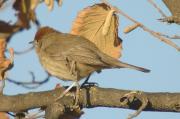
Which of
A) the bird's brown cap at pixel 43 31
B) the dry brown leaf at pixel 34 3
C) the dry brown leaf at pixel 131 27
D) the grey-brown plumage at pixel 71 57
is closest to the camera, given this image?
the dry brown leaf at pixel 34 3

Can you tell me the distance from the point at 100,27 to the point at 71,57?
4.93 ft

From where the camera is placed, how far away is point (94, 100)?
8.98 feet

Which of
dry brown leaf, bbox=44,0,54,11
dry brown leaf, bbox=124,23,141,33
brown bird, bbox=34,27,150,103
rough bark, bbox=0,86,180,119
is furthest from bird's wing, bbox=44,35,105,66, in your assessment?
dry brown leaf, bbox=44,0,54,11

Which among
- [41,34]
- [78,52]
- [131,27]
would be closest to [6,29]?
[131,27]

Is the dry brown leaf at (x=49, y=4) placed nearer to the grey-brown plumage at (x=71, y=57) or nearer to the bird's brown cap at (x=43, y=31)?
the grey-brown plumage at (x=71, y=57)

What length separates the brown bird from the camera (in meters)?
3.91

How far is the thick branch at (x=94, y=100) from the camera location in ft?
7.84

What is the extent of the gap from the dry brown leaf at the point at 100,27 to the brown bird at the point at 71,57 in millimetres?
931

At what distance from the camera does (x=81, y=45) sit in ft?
13.6

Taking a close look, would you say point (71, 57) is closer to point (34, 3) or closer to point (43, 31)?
point (43, 31)

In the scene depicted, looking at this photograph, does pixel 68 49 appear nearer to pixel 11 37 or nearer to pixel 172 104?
pixel 172 104

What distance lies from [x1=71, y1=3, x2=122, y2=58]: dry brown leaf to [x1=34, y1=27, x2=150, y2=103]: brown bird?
931mm

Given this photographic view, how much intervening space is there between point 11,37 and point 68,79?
246 cm

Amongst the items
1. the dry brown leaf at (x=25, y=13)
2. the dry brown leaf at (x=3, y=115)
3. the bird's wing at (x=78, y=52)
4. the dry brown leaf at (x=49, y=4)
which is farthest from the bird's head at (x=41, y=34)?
the dry brown leaf at (x=25, y=13)
